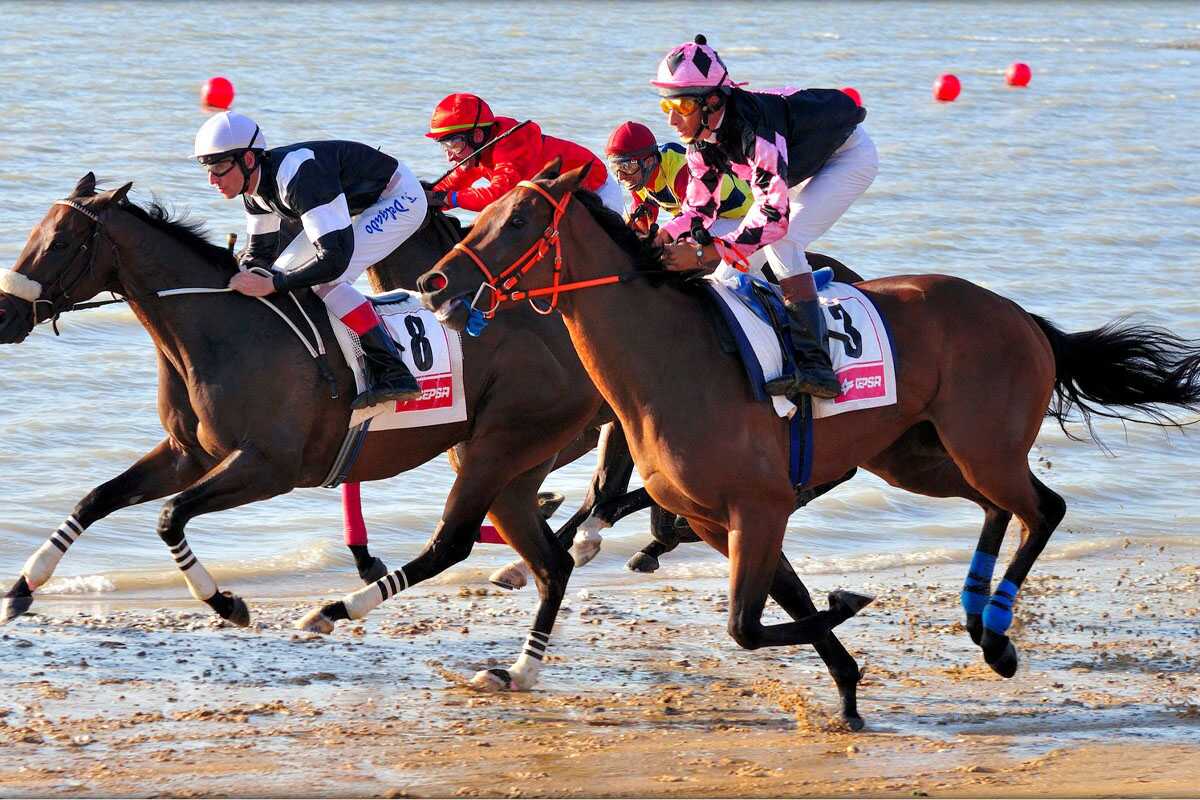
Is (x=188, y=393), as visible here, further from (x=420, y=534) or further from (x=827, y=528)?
(x=827, y=528)

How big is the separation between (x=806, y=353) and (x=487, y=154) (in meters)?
2.54

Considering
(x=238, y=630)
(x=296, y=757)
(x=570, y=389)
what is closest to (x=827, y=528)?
(x=570, y=389)

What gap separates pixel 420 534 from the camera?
9.75 m

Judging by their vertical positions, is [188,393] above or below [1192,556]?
above

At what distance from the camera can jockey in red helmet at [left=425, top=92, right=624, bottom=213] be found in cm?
823

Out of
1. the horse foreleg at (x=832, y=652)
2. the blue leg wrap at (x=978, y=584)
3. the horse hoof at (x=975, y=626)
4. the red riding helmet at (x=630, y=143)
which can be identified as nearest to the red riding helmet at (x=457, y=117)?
the red riding helmet at (x=630, y=143)

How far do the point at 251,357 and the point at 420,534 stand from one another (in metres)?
3.05

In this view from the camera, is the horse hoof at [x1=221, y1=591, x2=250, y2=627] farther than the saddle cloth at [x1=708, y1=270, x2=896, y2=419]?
Yes

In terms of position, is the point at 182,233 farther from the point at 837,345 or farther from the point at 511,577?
the point at 837,345

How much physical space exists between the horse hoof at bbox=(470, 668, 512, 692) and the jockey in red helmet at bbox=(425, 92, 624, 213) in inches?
94.3

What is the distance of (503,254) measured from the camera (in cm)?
577

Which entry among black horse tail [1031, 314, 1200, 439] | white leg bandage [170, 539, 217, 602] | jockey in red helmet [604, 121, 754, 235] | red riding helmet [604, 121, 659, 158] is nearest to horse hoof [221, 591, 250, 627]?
white leg bandage [170, 539, 217, 602]

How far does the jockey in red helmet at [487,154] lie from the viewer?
823 centimetres

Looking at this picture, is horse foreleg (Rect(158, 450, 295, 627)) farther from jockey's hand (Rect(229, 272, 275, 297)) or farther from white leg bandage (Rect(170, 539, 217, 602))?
jockey's hand (Rect(229, 272, 275, 297))
